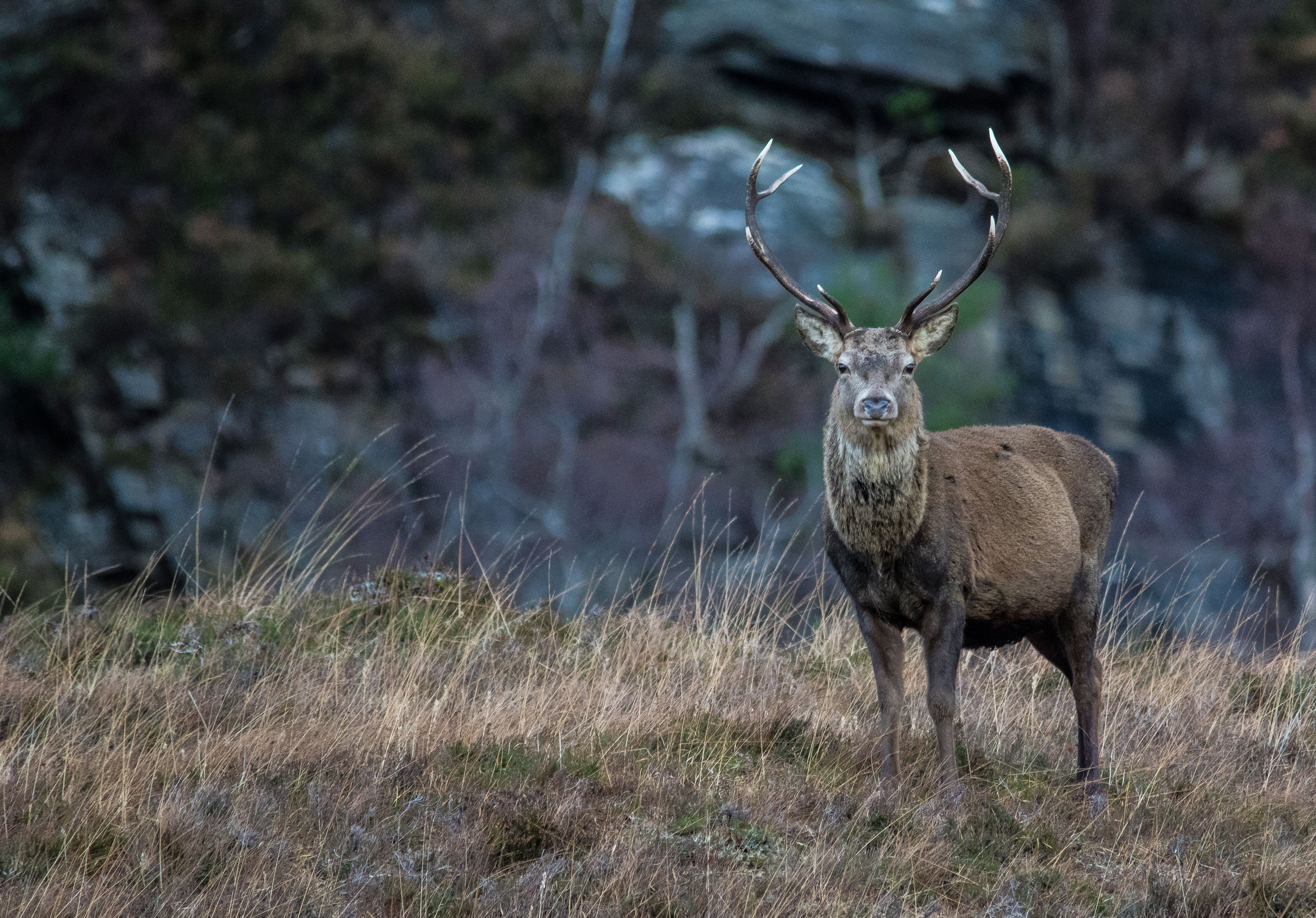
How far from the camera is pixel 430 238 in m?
35.2

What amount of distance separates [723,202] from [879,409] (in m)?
29.2

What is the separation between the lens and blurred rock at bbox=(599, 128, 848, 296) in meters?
32.6

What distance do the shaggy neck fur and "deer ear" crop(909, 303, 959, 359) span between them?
0.26m

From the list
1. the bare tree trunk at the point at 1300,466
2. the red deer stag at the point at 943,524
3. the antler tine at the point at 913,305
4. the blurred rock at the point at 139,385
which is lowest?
the bare tree trunk at the point at 1300,466

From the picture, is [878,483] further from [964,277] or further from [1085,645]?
[1085,645]

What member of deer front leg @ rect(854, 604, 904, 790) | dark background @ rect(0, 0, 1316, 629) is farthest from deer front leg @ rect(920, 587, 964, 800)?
dark background @ rect(0, 0, 1316, 629)

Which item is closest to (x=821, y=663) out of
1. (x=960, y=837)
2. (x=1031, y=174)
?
(x=960, y=837)

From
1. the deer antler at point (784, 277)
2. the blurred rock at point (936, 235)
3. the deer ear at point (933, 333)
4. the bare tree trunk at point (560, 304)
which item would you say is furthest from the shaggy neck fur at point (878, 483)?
the blurred rock at point (936, 235)

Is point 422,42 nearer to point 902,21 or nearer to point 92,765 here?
point 902,21

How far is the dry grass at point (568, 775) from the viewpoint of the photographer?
427cm

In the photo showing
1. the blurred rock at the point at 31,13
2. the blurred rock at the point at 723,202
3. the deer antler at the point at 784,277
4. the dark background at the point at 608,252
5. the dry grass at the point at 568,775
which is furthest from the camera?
the blurred rock at the point at 31,13

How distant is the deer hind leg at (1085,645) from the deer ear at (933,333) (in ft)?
3.55

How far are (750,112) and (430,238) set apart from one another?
8706 mm

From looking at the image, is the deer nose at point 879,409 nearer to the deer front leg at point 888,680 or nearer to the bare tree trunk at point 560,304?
the deer front leg at point 888,680
